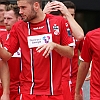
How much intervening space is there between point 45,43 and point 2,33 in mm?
1225

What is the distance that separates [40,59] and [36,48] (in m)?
0.14

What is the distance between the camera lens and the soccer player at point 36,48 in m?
5.92

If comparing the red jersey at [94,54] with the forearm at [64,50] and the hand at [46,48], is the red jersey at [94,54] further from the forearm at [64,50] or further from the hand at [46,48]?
the hand at [46,48]

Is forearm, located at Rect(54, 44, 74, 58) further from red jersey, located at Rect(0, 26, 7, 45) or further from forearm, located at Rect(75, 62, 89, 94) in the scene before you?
red jersey, located at Rect(0, 26, 7, 45)

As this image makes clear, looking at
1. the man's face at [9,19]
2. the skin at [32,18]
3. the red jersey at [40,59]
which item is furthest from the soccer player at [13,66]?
the skin at [32,18]

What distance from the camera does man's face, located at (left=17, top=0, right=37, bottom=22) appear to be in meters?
5.88

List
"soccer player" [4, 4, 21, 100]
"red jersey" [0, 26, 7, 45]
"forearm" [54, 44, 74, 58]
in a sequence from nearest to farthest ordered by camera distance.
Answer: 1. "forearm" [54, 44, 74, 58]
2. "soccer player" [4, 4, 21, 100]
3. "red jersey" [0, 26, 7, 45]

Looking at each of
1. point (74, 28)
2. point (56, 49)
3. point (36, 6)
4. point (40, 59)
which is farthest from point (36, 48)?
point (74, 28)

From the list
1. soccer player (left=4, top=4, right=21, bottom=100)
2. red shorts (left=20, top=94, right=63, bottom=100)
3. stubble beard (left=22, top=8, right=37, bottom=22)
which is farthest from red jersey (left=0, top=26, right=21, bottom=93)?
stubble beard (left=22, top=8, right=37, bottom=22)

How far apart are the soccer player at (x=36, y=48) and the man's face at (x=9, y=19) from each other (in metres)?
0.83

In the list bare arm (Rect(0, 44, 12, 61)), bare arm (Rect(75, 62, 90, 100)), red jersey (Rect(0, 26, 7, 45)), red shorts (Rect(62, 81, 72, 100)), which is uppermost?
bare arm (Rect(0, 44, 12, 61))

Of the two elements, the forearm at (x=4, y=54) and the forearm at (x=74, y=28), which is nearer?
the forearm at (x=4, y=54)

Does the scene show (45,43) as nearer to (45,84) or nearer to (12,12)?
(45,84)

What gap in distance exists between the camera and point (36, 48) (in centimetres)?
590
